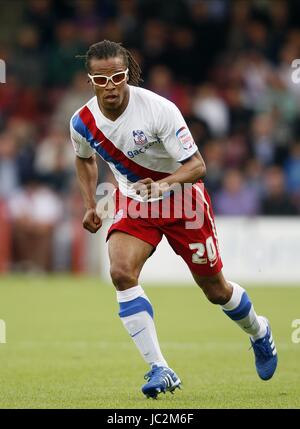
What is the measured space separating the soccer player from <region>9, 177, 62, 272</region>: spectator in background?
10762 mm

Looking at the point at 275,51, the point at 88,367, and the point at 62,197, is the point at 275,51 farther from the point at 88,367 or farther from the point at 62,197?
the point at 88,367

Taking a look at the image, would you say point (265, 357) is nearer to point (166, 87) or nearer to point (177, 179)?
point (177, 179)

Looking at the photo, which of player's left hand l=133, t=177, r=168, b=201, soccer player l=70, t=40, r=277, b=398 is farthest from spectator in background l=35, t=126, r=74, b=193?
player's left hand l=133, t=177, r=168, b=201

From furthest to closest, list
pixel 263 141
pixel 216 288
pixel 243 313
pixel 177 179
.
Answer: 1. pixel 263 141
2. pixel 243 313
3. pixel 216 288
4. pixel 177 179

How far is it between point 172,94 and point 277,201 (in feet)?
11.1

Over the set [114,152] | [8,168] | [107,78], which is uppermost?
[107,78]

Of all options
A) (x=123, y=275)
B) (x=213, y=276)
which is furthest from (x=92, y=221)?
(x=213, y=276)

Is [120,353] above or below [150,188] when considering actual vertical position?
below

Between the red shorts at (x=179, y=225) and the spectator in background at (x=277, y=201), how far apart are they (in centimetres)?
1028

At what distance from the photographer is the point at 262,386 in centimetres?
742

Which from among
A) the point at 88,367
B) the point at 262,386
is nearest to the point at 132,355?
the point at 88,367

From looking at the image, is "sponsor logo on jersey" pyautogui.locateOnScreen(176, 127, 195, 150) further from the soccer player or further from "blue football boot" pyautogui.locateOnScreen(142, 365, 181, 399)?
"blue football boot" pyautogui.locateOnScreen(142, 365, 181, 399)

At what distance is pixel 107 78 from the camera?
22.6 feet

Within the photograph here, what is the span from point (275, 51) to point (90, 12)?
3.94 metres
